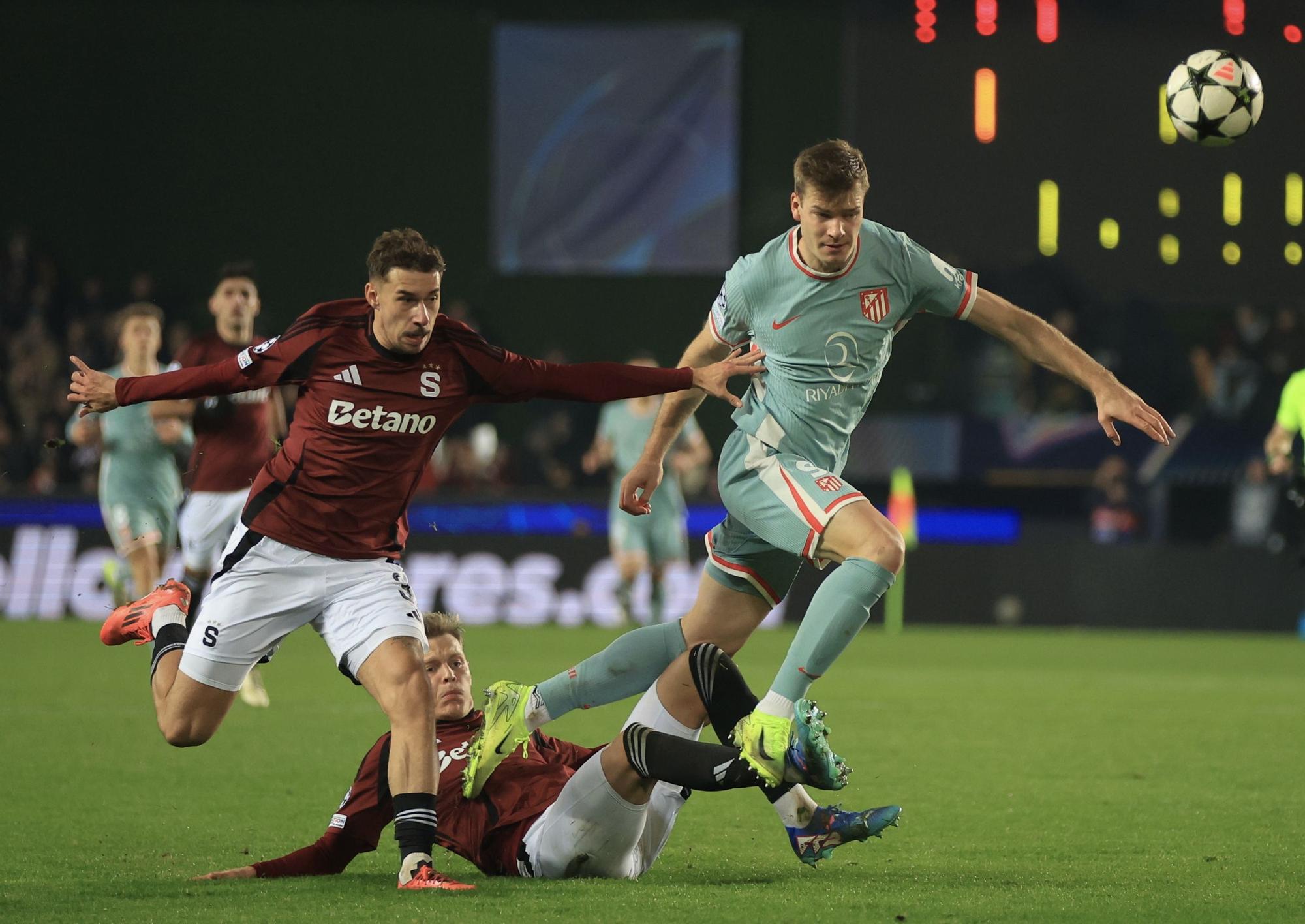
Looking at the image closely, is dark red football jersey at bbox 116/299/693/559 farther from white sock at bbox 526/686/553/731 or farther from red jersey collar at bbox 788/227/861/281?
white sock at bbox 526/686/553/731

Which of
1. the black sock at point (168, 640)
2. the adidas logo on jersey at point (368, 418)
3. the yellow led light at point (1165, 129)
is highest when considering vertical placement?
the yellow led light at point (1165, 129)

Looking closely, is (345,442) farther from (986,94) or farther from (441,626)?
(986,94)

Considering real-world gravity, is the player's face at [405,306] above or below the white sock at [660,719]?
above

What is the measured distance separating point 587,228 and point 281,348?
14710 millimetres

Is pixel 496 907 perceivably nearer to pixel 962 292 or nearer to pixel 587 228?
pixel 962 292

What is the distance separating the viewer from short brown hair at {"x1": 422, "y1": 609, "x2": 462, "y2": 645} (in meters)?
5.39

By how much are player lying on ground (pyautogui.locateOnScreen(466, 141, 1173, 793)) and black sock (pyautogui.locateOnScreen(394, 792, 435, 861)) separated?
0.30 meters

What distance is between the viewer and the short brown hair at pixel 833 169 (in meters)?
5.17

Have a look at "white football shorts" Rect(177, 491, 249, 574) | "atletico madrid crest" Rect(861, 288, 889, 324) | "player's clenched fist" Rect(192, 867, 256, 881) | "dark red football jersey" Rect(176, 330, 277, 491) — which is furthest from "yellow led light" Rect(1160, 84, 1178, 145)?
"player's clenched fist" Rect(192, 867, 256, 881)

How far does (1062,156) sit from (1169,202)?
1.03m

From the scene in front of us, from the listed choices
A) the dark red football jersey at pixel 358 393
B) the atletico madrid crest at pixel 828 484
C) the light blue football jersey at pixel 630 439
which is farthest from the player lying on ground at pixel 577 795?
the light blue football jersey at pixel 630 439

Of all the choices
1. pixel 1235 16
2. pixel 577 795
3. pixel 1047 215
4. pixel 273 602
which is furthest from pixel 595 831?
pixel 1235 16

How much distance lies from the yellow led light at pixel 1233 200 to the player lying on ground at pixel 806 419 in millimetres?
10497

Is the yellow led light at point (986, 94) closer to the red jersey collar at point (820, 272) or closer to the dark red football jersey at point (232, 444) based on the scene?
the dark red football jersey at point (232, 444)
